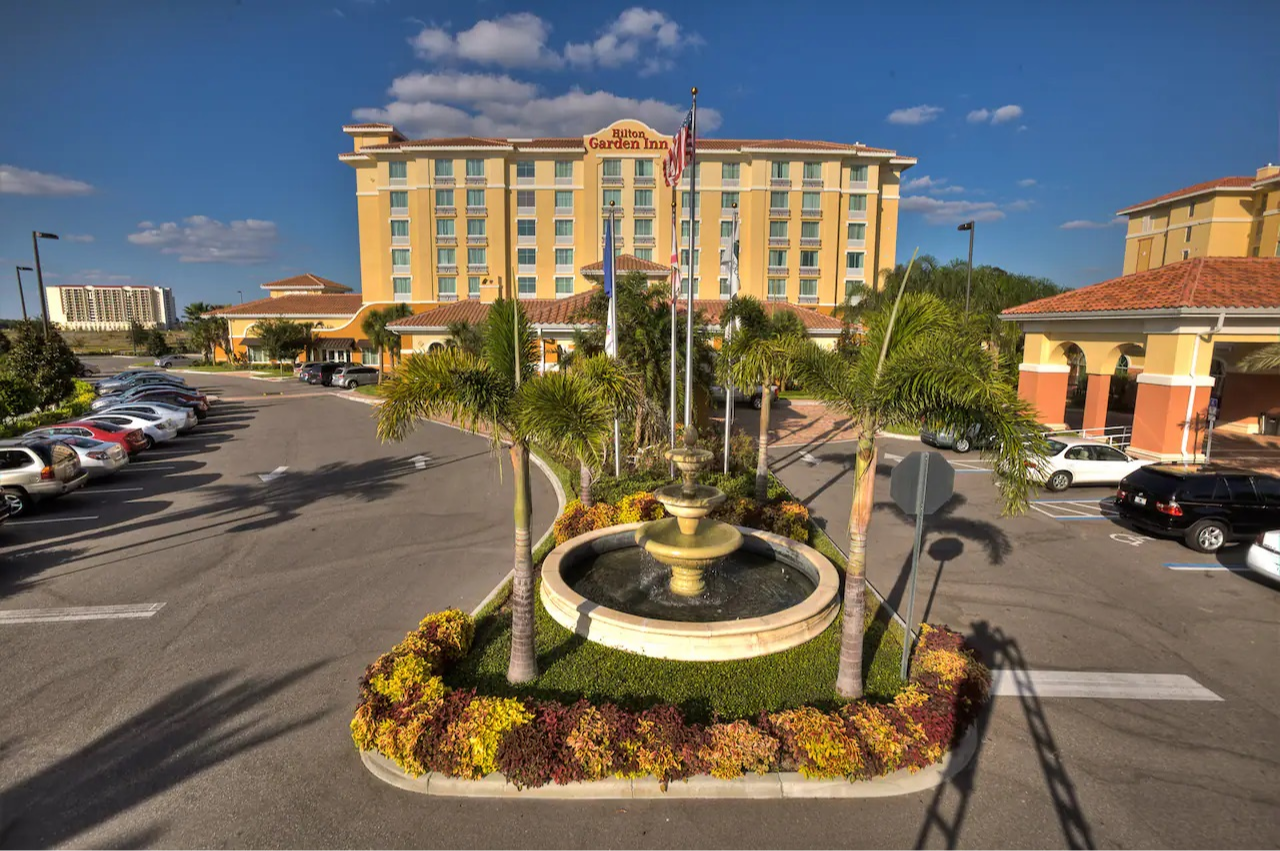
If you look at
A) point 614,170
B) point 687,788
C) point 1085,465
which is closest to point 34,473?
point 687,788

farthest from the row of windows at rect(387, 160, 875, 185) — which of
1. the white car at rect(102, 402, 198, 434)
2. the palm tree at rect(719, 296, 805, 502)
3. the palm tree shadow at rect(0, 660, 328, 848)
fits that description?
the palm tree shadow at rect(0, 660, 328, 848)

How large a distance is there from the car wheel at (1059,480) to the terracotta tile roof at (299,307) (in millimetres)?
63421

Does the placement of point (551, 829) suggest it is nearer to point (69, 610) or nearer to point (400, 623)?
point (400, 623)

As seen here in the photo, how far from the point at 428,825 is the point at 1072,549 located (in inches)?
533

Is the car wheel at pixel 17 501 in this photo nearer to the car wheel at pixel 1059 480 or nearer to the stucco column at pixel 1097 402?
the car wheel at pixel 1059 480

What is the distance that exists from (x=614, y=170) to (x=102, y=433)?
4753 centimetres

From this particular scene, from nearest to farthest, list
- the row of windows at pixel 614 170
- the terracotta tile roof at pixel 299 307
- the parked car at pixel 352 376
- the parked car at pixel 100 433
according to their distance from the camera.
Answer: the parked car at pixel 100 433, the parked car at pixel 352 376, the row of windows at pixel 614 170, the terracotta tile roof at pixel 299 307

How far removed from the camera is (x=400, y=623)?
32.7ft

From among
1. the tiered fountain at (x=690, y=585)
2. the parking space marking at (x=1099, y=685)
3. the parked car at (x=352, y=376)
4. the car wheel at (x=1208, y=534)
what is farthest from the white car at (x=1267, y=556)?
the parked car at (x=352, y=376)

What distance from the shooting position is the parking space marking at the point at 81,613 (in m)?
10.0

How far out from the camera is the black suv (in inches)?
506

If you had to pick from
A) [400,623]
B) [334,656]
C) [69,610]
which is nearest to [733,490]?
[400,623]

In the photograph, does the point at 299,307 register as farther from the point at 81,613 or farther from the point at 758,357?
the point at 758,357

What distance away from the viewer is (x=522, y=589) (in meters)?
7.66
